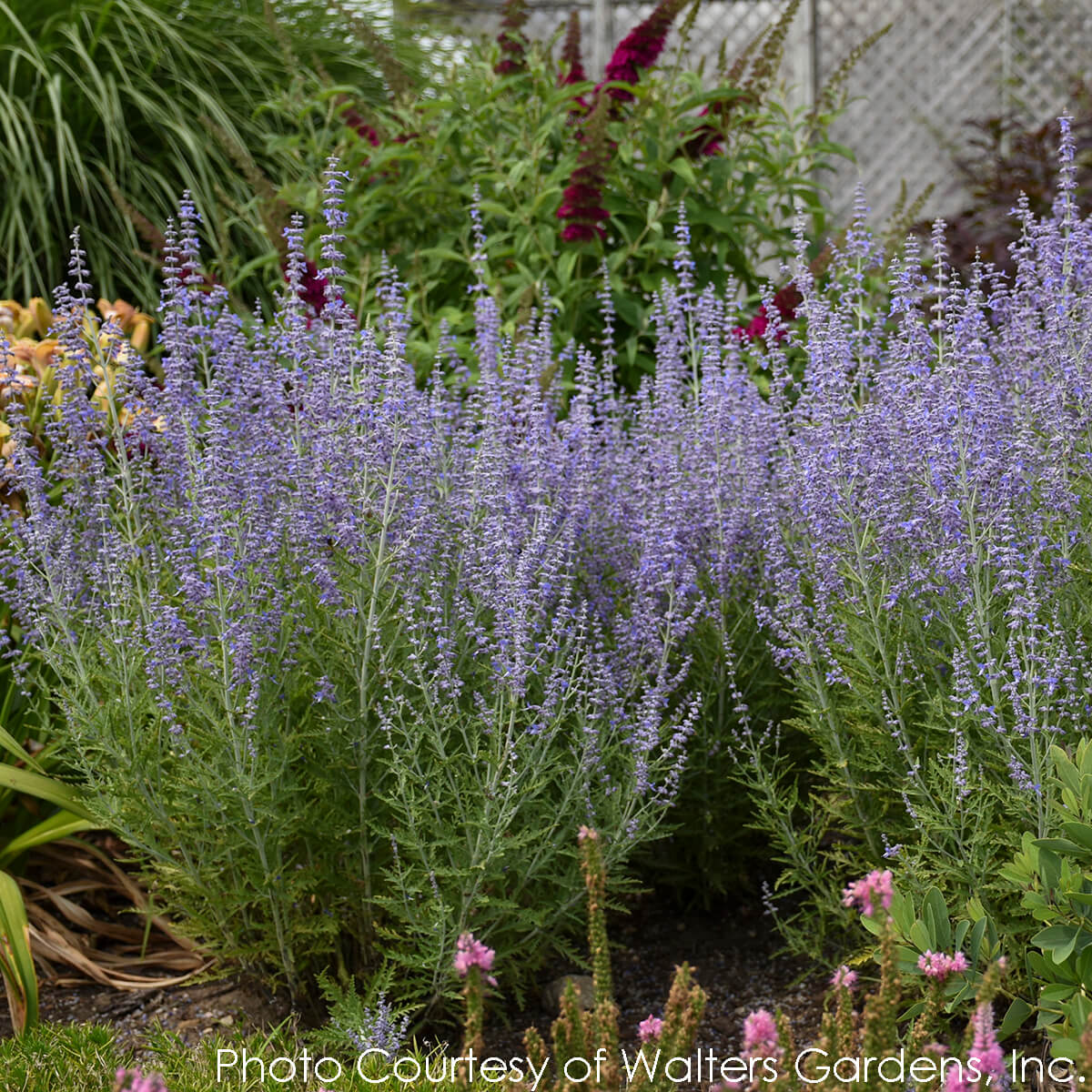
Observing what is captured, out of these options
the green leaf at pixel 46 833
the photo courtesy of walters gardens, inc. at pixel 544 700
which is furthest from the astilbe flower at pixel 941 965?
the green leaf at pixel 46 833

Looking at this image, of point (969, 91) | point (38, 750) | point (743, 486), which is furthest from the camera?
point (969, 91)

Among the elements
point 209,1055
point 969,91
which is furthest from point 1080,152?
point 209,1055

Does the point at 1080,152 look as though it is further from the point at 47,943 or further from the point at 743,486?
the point at 47,943

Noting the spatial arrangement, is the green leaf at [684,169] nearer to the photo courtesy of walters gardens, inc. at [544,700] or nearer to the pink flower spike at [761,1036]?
the photo courtesy of walters gardens, inc. at [544,700]

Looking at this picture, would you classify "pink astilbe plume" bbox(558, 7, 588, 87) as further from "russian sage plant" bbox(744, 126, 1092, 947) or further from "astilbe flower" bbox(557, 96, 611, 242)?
"russian sage plant" bbox(744, 126, 1092, 947)

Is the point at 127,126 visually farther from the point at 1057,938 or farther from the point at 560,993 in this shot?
the point at 1057,938

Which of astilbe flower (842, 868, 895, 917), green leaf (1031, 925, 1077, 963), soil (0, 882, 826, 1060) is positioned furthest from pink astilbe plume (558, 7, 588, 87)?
astilbe flower (842, 868, 895, 917)

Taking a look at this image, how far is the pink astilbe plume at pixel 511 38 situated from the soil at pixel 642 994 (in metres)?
3.93

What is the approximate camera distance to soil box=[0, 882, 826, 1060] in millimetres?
3254

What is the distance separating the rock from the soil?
0.10 feet

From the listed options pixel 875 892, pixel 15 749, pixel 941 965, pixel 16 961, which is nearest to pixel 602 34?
pixel 15 749

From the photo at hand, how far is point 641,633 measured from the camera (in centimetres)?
321

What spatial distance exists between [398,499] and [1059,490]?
1527mm

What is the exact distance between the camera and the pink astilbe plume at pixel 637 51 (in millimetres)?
5742
